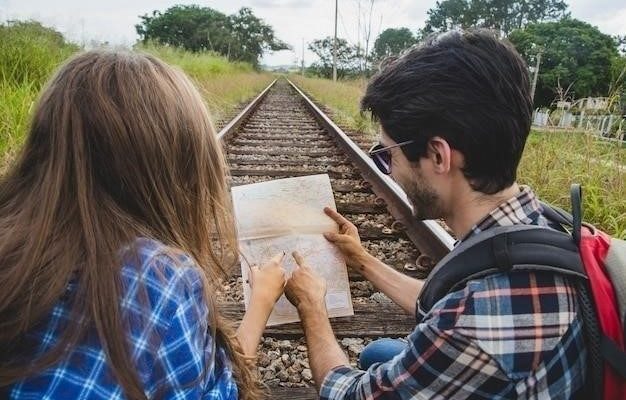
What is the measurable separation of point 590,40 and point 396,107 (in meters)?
46.6

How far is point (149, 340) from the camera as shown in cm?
96

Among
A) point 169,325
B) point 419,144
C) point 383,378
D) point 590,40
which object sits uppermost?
point 590,40

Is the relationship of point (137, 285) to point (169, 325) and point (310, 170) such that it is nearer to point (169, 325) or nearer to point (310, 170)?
point (169, 325)

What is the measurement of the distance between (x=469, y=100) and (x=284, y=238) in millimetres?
876

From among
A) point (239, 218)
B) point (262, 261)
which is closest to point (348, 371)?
point (262, 261)

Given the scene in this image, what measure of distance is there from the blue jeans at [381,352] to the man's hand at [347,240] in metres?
0.30

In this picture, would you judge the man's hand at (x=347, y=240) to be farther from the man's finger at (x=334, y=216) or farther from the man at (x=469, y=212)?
the man at (x=469, y=212)

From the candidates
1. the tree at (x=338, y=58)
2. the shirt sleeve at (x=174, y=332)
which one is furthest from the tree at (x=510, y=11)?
the shirt sleeve at (x=174, y=332)

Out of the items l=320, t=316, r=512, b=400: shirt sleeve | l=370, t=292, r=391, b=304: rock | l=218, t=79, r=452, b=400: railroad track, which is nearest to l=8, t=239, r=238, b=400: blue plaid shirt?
l=320, t=316, r=512, b=400: shirt sleeve

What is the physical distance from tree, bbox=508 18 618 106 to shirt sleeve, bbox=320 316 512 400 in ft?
124

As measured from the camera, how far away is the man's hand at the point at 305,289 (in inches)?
63.6

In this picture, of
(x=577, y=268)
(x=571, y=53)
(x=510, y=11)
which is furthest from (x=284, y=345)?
(x=510, y=11)

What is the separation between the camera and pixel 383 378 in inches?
43.7

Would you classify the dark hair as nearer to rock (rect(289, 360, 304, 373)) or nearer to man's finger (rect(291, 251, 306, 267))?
man's finger (rect(291, 251, 306, 267))
